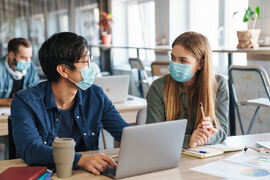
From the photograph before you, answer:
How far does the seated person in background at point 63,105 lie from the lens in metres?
1.49

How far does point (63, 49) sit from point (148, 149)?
0.62 meters

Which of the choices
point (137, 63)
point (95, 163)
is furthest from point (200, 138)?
point (137, 63)

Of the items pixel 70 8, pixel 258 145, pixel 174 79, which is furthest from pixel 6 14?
pixel 258 145

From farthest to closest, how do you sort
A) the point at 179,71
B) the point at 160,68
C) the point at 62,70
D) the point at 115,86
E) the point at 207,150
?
the point at 160,68
the point at 115,86
the point at 179,71
the point at 62,70
the point at 207,150

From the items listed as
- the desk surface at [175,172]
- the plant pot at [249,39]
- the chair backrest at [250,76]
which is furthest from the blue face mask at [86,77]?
the plant pot at [249,39]

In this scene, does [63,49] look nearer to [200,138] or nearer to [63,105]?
[63,105]

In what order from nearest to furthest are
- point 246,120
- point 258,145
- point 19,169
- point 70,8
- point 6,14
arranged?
point 19,169
point 258,145
point 246,120
point 6,14
point 70,8

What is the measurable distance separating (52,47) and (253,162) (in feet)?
2.96

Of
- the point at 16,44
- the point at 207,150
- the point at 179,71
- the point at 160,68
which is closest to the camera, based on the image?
the point at 207,150

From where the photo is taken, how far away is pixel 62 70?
163cm

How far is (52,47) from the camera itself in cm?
158

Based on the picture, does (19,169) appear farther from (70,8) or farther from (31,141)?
(70,8)

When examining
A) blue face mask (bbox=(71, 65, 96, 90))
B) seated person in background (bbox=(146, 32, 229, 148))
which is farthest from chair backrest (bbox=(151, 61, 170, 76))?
blue face mask (bbox=(71, 65, 96, 90))

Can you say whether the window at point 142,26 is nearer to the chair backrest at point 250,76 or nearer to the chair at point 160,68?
the chair at point 160,68
